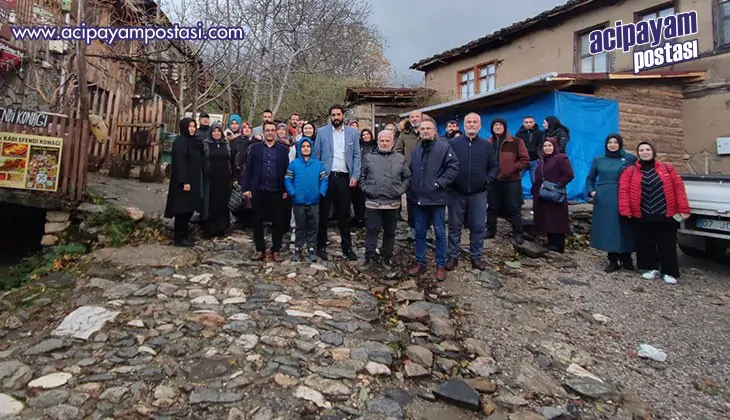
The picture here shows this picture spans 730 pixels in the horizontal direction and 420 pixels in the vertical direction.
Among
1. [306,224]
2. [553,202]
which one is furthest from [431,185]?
[553,202]

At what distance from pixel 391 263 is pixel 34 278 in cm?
422

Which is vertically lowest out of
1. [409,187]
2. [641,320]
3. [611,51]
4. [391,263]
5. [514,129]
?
[641,320]

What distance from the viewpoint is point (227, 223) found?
6.34 m

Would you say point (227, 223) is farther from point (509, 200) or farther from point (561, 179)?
point (561, 179)

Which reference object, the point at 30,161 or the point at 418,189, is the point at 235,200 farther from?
the point at 418,189

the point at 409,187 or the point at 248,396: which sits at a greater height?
the point at 409,187

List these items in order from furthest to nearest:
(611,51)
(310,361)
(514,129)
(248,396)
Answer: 1. (611,51)
2. (514,129)
3. (310,361)
4. (248,396)

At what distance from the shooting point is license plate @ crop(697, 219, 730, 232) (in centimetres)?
513

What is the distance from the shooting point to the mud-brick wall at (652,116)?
31.2 ft

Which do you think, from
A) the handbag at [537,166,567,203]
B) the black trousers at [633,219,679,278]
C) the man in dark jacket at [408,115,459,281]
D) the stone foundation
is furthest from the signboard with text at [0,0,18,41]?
the black trousers at [633,219,679,278]

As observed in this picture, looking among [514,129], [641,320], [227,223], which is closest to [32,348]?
[227,223]

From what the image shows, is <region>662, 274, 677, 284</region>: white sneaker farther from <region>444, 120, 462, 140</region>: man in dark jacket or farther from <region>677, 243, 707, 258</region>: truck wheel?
<region>444, 120, 462, 140</region>: man in dark jacket

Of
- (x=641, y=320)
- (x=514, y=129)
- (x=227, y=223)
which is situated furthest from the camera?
(x=514, y=129)

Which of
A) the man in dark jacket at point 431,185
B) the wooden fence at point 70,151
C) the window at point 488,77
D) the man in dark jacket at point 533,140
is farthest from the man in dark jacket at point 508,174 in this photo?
the window at point 488,77
